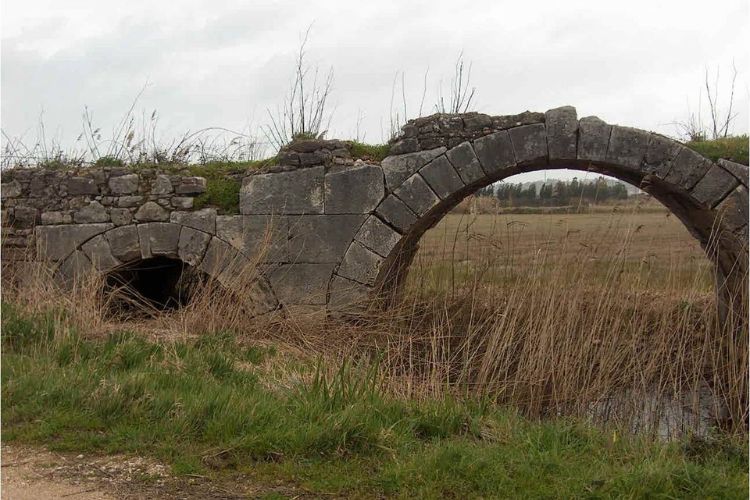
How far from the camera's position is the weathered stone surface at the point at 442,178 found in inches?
271

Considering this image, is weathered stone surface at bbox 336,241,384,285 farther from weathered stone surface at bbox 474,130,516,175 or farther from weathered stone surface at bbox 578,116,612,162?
weathered stone surface at bbox 578,116,612,162

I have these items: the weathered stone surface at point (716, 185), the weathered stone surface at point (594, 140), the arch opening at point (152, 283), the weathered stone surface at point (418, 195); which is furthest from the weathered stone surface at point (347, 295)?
the weathered stone surface at point (716, 185)

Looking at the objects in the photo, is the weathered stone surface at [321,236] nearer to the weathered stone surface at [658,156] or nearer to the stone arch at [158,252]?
the stone arch at [158,252]

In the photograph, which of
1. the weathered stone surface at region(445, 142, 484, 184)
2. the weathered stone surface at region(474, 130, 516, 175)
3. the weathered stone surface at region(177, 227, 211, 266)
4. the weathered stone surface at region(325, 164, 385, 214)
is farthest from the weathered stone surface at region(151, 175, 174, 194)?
the weathered stone surface at region(474, 130, 516, 175)

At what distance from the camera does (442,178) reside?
6.90 metres

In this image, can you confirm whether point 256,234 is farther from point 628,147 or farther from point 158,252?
point 628,147

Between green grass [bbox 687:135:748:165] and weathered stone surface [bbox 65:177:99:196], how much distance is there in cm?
560

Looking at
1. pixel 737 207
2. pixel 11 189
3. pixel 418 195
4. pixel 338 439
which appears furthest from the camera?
pixel 11 189

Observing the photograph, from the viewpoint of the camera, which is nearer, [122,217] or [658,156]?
[658,156]

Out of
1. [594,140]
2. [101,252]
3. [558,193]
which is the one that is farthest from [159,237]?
[594,140]

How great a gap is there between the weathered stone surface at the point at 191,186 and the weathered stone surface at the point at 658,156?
4.10m

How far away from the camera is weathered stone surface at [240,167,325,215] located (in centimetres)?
714

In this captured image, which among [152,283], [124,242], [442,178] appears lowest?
[152,283]

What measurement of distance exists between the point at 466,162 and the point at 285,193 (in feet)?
5.63
